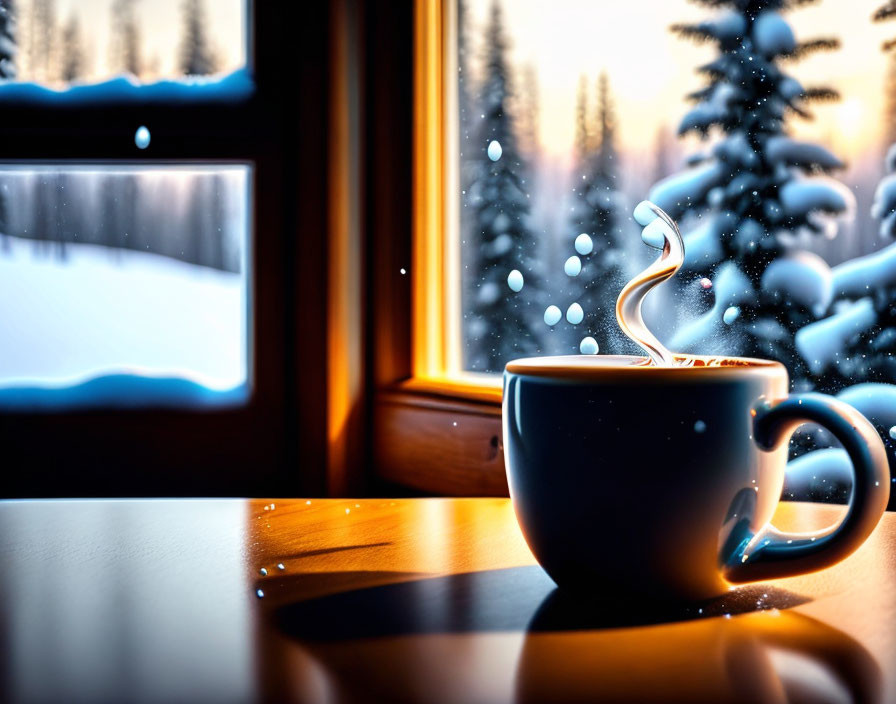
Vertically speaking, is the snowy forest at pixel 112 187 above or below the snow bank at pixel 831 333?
above

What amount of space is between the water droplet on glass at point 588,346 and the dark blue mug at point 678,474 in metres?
0.62

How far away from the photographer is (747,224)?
0.94 m

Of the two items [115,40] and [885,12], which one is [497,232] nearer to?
[885,12]

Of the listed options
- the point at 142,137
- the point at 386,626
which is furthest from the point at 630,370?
the point at 142,137

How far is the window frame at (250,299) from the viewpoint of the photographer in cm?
134

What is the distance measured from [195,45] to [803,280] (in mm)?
1012

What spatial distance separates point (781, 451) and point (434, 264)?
0.94 m

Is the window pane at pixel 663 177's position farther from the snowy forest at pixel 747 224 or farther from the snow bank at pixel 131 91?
the snow bank at pixel 131 91

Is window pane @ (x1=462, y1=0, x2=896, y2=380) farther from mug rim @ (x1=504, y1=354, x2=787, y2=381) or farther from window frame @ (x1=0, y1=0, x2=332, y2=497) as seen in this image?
mug rim @ (x1=504, y1=354, x2=787, y2=381)

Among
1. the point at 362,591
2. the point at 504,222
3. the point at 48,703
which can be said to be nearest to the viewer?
the point at 48,703

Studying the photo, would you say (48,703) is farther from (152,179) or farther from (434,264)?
(152,179)

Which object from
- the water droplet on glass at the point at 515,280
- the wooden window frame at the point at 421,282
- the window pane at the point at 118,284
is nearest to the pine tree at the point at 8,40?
the window pane at the point at 118,284

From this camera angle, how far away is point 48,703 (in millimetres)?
288

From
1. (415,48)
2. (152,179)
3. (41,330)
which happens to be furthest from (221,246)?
(415,48)
